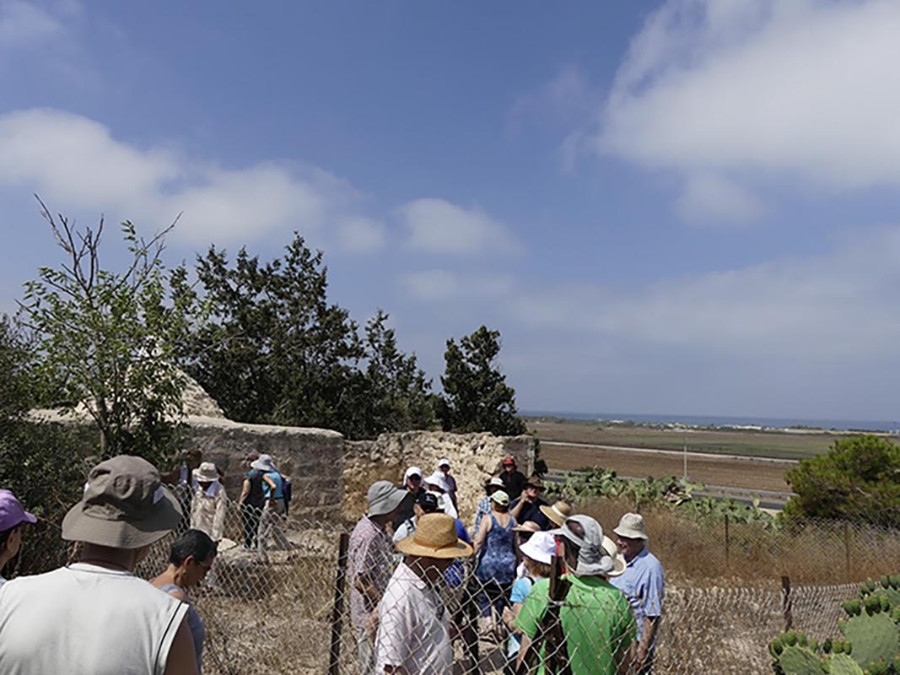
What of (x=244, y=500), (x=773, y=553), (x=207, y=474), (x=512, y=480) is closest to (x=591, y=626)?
(x=512, y=480)

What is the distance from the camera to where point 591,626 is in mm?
3125

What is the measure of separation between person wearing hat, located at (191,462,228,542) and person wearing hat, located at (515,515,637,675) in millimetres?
5372

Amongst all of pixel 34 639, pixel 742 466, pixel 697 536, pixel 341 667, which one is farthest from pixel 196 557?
pixel 742 466

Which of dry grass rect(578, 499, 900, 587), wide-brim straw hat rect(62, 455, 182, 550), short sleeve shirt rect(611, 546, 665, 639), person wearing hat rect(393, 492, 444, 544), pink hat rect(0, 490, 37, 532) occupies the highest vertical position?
wide-brim straw hat rect(62, 455, 182, 550)

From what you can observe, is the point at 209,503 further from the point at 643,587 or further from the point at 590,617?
the point at 590,617

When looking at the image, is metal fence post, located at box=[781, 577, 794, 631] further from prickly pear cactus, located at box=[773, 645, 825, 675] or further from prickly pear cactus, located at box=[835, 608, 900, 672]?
prickly pear cactus, located at box=[773, 645, 825, 675]

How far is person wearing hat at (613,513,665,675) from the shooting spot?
14.3 ft

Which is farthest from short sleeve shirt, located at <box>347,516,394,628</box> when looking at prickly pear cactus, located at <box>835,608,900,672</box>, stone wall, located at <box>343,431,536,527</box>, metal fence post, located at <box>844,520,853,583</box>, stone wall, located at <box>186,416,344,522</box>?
stone wall, located at <box>343,431,536,527</box>

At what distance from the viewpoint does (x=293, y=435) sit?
11.1m

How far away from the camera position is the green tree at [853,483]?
1225 cm

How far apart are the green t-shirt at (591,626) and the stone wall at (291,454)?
7.44 m

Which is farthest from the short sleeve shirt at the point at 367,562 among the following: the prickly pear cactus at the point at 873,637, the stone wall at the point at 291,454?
the stone wall at the point at 291,454

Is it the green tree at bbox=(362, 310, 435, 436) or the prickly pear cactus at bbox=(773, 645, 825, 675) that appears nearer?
the prickly pear cactus at bbox=(773, 645, 825, 675)

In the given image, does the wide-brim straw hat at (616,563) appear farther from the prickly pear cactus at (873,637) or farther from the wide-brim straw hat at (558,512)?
the prickly pear cactus at (873,637)
